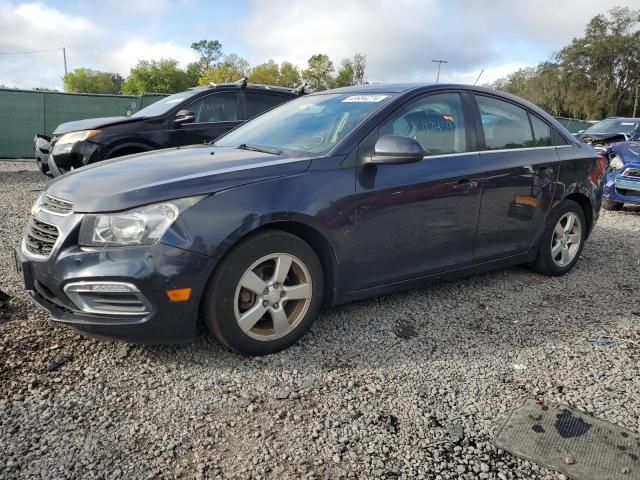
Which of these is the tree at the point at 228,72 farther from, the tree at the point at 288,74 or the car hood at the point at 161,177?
the car hood at the point at 161,177

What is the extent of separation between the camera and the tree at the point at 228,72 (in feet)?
257

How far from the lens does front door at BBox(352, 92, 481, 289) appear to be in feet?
10.7

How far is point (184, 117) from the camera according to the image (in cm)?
732

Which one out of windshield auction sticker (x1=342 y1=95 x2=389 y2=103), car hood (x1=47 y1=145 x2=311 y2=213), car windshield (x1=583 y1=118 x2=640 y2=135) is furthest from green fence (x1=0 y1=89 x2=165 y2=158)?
car windshield (x1=583 y1=118 x2=640 y2=135)

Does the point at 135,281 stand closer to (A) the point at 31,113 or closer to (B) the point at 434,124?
(B) the point at 434,124

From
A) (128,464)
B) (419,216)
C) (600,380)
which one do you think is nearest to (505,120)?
(419,216)

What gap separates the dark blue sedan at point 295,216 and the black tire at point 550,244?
0.30 feet

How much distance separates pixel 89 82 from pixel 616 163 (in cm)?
11968

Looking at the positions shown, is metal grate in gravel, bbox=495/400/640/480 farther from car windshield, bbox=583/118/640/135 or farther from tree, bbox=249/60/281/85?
tree, bbox=249/60/281/85

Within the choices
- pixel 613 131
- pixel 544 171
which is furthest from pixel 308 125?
pixel 613 131

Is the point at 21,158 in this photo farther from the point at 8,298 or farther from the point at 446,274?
the point at 446,274

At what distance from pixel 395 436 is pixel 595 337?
1.93 metres

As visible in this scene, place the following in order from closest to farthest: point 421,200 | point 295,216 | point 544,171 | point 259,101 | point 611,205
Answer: point 295,216 → point 421,200 → point 544,171 → point 259,101 → point 611,205

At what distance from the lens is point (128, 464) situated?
2.12m
